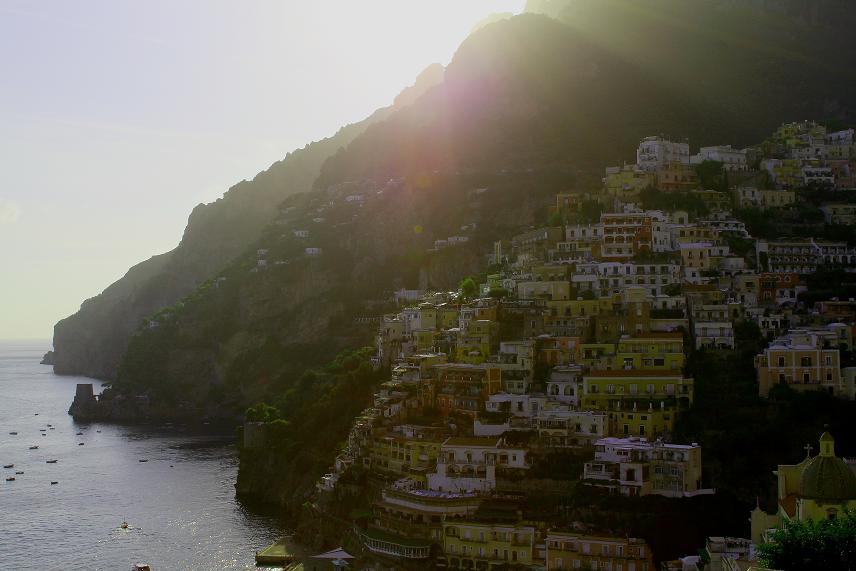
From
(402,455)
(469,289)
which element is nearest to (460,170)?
(469,289)

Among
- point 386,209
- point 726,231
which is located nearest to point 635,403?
point 726,231

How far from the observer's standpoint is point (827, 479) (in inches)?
1519

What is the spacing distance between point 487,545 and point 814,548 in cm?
2138

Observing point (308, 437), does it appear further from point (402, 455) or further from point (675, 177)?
point (675, 177)

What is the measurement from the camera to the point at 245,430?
88.1m

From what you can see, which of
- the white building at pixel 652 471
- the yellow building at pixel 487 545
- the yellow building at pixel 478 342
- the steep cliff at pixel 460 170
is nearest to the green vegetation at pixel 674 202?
the steep cliff at pixel 460 170

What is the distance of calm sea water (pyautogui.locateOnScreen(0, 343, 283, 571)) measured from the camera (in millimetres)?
67562

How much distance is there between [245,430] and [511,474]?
36.5 meters

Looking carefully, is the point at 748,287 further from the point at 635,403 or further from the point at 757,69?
the point at 757,69

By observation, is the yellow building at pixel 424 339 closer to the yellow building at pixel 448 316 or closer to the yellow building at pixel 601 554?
the yellow building at pixel 448 316

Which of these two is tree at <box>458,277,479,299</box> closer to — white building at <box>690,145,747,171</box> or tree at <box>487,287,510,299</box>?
tree at <box>487,287,510,299</box>

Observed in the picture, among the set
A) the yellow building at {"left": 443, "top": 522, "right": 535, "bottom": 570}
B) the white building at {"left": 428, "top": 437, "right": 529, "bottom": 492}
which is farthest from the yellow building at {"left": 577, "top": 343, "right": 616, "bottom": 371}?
the yellow building at {"left": 443, "top": 522, "right": 535, "bottom": 570}

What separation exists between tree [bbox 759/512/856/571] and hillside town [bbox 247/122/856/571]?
4486 mm

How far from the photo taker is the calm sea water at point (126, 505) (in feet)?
222
